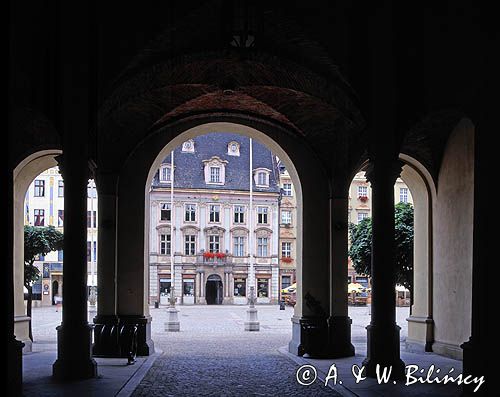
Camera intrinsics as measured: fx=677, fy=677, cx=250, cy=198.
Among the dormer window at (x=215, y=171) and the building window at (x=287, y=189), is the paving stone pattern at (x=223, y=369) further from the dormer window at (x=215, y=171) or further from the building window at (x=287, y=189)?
the building window at (x=287, y=189)

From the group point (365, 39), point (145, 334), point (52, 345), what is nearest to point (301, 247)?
point (145, 334)

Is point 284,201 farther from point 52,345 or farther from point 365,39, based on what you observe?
point 365,39

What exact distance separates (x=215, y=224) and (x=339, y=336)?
135 feet

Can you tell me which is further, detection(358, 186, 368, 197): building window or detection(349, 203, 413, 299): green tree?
detection(358, 186, 368, 197): building window

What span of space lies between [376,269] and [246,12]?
5061 mm

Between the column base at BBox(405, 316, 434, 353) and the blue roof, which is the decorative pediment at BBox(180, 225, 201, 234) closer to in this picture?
the blue roof

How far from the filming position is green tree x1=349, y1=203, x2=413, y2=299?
72.7ft

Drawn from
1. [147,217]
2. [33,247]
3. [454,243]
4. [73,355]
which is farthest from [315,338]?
[33,247]

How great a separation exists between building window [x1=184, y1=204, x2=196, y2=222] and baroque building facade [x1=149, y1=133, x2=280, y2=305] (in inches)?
3.3

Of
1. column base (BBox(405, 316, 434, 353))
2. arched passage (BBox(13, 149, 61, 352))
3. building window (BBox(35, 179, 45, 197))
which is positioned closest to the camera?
column base (BBox(405, 316, 434, 353))

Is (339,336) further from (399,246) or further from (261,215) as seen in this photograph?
(261,215)

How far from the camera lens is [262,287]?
5775 cm

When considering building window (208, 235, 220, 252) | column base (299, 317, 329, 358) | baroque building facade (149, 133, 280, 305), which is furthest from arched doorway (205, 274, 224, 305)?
column base (299, 317, 329, 358)

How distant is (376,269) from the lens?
1214 cm
